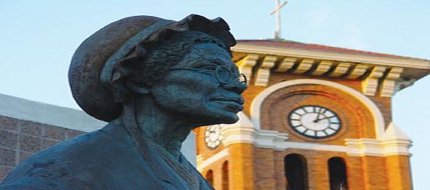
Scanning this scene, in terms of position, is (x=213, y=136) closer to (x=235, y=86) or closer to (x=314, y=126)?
(x=314, y=126)

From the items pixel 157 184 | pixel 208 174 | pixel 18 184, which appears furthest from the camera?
pixel 208 174

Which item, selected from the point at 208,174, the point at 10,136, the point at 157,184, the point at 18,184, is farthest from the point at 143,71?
the point at 208,174

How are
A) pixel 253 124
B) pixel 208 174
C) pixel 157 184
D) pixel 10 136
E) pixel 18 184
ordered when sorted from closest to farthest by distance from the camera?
pixel 18 184 < pixel 157 184 < pixel 10 136 < pixel 253 124 < pixel 208 174

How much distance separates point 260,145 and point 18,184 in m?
33.7

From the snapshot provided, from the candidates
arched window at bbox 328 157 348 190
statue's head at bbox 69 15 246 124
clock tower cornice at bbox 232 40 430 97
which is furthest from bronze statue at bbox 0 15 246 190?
arched window at bbox 328 157 348 190

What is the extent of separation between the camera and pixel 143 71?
226 cm

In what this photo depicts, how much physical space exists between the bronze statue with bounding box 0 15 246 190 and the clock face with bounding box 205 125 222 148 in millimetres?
34428

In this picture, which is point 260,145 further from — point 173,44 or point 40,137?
point 173,44

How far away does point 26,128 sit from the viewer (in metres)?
8.90

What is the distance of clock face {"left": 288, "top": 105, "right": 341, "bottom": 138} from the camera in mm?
36531

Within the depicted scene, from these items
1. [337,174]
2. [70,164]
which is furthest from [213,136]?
[70,164]

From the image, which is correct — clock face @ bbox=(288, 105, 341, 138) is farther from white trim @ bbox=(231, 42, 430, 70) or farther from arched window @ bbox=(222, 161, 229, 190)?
white trim @ bbox=(231, 42, 430, 70)

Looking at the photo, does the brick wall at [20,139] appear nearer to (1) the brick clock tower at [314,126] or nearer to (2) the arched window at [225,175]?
(1) the brick clock tower at [314,126]

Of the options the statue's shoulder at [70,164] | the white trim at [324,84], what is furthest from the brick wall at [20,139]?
the white trim at [324,84]
